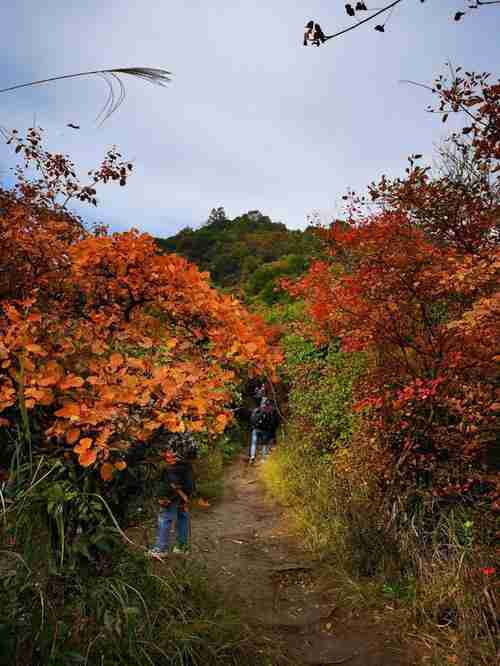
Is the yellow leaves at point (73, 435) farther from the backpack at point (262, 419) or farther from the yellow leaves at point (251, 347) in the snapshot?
the backpack at point (262, 419)

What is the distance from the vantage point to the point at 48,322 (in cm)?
295

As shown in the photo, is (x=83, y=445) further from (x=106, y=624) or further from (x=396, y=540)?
(x=396, y=540)

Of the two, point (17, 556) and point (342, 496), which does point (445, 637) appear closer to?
point (342, 496)

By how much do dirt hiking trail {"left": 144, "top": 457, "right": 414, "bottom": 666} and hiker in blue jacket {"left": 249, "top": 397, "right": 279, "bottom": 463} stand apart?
2.94 metres

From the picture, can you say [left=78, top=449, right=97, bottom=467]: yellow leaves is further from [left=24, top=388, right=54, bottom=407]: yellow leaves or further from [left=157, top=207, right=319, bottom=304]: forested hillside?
[left=157, top=207, right=319, bottom=304]: forested hillside

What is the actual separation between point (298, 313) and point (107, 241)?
9.85 m

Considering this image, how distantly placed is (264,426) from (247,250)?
84.4 ft

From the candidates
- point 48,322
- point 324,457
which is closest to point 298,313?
point 324,457

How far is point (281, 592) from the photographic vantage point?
4.86 m

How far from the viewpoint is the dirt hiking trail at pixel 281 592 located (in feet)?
12.6

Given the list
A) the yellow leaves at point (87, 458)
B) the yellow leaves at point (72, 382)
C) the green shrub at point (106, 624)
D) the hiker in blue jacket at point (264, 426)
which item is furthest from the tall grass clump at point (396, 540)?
the yellow leaves at point (72, 382)

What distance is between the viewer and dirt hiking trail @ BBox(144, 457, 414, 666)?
383 centimetres

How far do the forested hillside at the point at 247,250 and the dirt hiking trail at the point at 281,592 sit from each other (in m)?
15.5

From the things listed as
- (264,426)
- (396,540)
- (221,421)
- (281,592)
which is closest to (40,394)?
(221,421)
